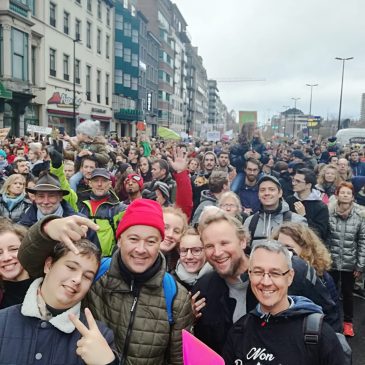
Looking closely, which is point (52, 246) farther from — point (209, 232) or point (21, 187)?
point (21, 187)

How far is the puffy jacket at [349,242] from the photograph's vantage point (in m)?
5.32

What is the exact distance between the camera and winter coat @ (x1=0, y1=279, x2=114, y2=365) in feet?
6.38

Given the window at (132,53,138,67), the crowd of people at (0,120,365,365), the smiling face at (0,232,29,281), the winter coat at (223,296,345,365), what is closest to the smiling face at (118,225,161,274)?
the crowd of people at (0,120,365,365)

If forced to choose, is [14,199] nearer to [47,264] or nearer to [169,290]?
[47,264]

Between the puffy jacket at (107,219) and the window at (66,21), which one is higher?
the window at (66,21)

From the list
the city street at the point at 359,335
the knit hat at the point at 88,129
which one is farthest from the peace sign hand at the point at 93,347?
the knit hat at the point at 88,129

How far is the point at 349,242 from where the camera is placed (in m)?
5.36

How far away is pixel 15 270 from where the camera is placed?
2.76 m

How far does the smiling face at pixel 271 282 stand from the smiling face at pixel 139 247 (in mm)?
609

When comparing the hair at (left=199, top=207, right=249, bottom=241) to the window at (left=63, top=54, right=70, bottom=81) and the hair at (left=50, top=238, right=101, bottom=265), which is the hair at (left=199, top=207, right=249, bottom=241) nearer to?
the hair at (left=50, top=238, right=101, bottom=265)

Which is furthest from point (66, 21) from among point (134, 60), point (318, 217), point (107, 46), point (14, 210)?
point (318, 217)

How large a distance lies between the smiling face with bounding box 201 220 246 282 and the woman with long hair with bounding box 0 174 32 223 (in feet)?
11.8

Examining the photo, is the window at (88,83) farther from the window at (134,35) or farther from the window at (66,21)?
the window at (134,35)

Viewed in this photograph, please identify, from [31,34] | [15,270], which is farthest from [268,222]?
[31,34]
